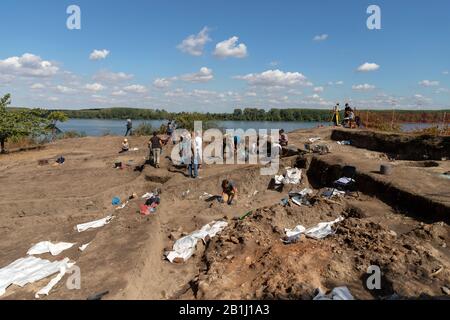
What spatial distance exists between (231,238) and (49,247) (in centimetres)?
361

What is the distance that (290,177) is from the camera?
10633mm

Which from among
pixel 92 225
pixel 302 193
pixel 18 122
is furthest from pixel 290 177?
pixel 18 122

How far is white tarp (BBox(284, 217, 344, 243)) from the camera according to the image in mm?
6373

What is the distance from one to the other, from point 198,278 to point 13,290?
278 cm

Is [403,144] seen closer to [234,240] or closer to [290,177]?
[290,177]

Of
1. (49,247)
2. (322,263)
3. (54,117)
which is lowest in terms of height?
(49,247)

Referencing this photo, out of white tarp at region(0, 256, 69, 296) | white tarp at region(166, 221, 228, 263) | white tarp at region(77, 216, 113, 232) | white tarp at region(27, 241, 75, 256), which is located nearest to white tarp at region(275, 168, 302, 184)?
white tarp at region(166, 221, 228, 263)

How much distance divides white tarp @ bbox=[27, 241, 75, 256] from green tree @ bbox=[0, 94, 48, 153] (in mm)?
14539

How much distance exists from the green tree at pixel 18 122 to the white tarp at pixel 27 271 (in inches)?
602

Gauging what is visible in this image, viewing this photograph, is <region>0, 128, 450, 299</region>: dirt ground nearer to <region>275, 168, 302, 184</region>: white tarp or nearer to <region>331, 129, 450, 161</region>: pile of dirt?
<region>275, 168, 302, 184</region>: white tarp

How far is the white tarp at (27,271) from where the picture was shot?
5305 millimetres

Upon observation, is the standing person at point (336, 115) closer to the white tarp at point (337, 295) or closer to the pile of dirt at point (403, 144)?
the pile of dirt at point (403, 144)
